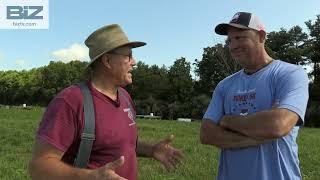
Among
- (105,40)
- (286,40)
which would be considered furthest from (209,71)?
(105,40)

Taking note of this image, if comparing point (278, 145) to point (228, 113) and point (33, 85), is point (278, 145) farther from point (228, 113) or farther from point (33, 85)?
point (33, 85)

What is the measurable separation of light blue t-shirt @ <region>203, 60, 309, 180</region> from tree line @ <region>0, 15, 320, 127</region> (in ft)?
139

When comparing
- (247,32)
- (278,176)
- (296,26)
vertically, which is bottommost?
(278,176)

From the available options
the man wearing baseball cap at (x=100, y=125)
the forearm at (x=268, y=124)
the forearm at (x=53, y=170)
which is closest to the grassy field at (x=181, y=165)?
the forearm at (x=268, y=124)

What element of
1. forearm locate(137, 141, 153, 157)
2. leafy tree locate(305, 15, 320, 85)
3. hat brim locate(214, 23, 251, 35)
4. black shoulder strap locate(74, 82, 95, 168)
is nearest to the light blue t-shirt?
hat brim locate(214, 23, 251, 35)

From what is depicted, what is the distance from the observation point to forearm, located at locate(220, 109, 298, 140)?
3.77 meters

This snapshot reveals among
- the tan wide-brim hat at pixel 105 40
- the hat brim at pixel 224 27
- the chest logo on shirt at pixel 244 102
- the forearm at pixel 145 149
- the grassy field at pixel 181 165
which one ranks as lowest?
the grassy field at pixel 181 165

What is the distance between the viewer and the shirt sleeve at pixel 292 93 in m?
3.90

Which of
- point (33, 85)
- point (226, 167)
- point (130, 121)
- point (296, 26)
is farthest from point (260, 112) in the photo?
point (33, 85)

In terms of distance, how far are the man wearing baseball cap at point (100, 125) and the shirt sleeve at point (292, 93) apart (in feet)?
2.82

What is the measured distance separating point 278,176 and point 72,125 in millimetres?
1546

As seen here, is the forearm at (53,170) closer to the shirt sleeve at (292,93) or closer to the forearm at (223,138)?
the forearm at (223,138)

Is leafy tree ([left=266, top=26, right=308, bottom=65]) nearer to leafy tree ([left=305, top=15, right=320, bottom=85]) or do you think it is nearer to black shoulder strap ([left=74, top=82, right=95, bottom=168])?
leafy tree ([left=305, top=15, right=320, bottom=85])

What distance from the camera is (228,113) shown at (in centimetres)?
423
